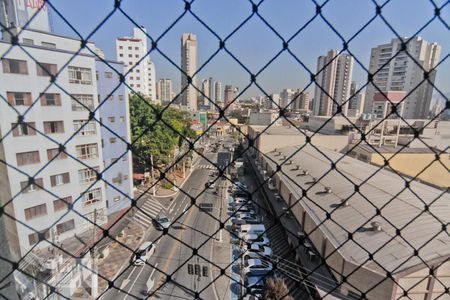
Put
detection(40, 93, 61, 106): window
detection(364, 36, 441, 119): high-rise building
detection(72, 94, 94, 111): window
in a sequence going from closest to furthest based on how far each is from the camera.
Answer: detection(40, 93, 61, 106): window < detection(72, 94, 94, 111): window < detection(364, 36, 441, 119): high-rise building

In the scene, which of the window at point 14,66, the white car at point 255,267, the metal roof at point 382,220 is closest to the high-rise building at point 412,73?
the metal roof at point 382,220

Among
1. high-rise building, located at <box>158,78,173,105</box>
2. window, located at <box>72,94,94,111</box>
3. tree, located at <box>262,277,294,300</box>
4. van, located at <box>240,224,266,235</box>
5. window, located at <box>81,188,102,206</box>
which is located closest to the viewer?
tree, located at <box>262,277,294,300</box>

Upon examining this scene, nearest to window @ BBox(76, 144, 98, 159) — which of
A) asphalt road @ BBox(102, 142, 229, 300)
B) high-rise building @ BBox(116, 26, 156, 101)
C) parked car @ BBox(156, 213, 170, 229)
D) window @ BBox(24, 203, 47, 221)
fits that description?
window @ BBox(24, 203, 47, 221)

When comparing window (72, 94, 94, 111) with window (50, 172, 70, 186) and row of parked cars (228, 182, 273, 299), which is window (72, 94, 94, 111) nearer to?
window (50, 172, 70, 186)

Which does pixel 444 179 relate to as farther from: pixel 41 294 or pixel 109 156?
pixel 41 294

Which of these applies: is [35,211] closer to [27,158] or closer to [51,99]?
[27,158]

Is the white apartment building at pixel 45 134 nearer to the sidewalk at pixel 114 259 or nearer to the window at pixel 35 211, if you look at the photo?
the window at pixel 35 211

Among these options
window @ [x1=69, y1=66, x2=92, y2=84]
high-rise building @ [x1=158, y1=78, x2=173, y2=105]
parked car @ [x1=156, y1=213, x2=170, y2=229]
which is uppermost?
high-rise building @ [x1=158, y1=78, x2=173, y2=105]
